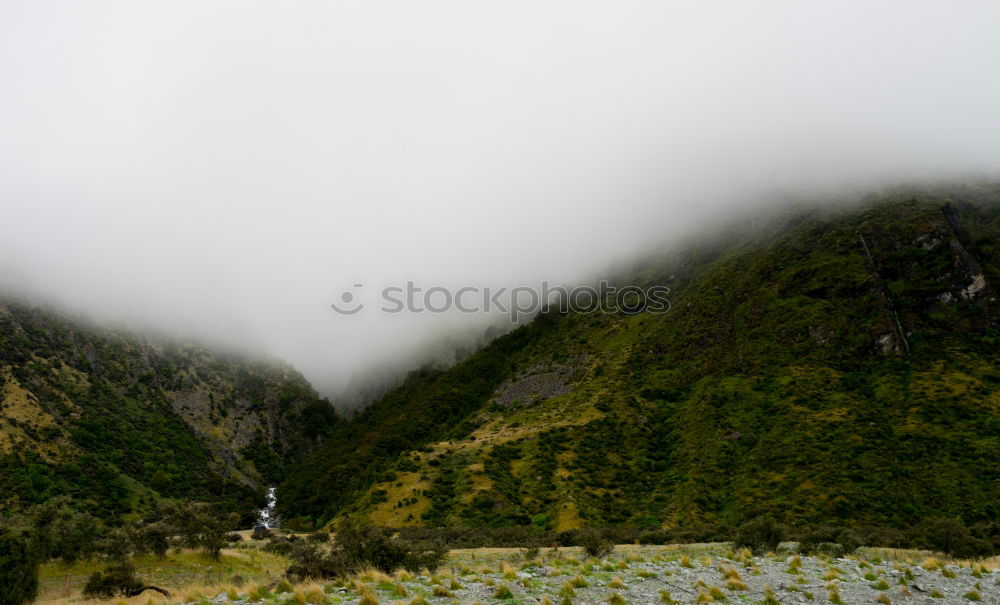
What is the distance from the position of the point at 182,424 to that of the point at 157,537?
137 metres

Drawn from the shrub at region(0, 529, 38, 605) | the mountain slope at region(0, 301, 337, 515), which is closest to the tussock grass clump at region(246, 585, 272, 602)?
the shrub at region(0, 529, 38, 605)

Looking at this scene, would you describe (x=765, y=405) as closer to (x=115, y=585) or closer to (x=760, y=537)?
(x=760, y=537)

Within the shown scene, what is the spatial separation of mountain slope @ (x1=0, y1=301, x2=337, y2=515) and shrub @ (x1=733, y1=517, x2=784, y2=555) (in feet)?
331

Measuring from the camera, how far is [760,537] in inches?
1170

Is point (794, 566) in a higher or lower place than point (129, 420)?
lower

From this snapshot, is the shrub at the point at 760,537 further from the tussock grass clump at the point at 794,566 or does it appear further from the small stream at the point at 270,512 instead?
the small stream at the point at 270,512

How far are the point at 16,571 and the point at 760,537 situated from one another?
1431 inches

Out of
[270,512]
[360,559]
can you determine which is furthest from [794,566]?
[270,512]

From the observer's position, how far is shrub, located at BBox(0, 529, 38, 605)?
16844 millimetres

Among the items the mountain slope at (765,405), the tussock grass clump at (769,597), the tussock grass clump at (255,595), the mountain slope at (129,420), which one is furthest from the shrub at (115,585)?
the mountain slope at (129,420)

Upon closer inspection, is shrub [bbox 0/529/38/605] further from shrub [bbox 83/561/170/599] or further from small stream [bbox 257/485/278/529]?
small stream [bbox 257/485/278/529]

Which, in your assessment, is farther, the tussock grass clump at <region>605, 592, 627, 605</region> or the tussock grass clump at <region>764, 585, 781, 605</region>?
the tussock grass clump at <region>764, 585, 781, 605</region>

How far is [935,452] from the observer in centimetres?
5856

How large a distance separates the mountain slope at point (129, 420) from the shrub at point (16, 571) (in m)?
81.8
